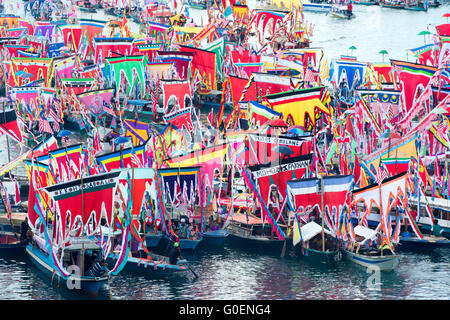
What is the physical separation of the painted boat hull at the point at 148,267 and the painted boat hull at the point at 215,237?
4478 millimetres

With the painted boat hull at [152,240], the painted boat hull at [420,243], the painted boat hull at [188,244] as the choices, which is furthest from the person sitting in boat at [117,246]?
the painted boat hull at [420,243]

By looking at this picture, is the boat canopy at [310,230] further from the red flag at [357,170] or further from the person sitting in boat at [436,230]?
the person sitting in boat at [436,230]

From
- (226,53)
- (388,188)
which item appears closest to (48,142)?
(388,188)

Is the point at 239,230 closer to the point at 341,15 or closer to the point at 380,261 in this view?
the point at 380,261

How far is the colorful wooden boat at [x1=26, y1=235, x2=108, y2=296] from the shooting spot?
4956 cm

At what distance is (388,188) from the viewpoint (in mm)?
55594

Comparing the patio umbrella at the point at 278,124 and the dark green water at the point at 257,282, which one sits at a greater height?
the patio umbrella at the point at 278,124

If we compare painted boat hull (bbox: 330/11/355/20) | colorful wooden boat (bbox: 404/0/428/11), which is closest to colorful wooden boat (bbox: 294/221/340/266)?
painted boat hull (bbox: 330/11/355/20)

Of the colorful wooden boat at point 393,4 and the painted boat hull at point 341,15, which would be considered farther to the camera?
the colorful wooden boat at point 393,4

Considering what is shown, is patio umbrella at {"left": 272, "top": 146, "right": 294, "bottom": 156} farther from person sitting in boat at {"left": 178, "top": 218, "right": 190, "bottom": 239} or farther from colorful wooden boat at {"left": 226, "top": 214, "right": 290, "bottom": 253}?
person sitting in boat at {"left": 178, "top": 218, "right": 190, "bottom": 239}

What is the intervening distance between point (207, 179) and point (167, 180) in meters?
2.85

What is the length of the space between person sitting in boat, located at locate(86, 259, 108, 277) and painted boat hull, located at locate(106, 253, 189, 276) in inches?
143

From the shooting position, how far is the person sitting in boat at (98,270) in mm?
49938
